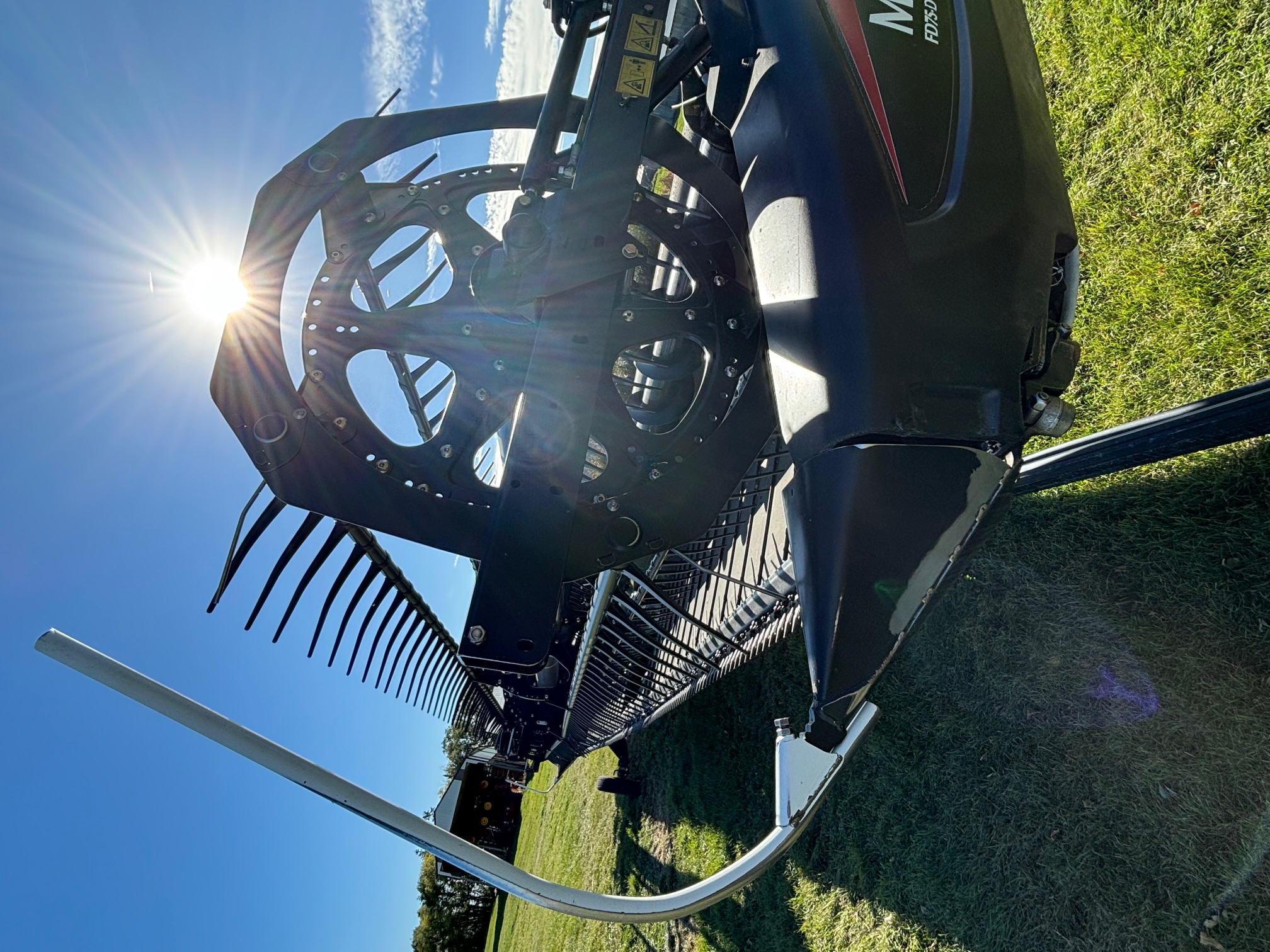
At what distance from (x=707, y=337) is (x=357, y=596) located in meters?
2.08

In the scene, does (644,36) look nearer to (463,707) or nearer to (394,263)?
(394,263)

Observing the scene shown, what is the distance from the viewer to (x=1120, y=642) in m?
2.34

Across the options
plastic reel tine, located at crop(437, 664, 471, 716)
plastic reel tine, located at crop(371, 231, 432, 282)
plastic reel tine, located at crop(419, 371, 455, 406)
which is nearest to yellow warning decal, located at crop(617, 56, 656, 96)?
plastic reel tine, located at crop(371, 231, 432, 282)

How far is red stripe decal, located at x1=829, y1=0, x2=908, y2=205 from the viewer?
5.42 ft

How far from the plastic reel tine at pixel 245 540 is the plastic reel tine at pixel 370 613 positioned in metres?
1.13

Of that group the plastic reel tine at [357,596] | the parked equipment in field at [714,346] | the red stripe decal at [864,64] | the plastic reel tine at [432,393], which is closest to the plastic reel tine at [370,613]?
the plastic reel tine at [357,596]

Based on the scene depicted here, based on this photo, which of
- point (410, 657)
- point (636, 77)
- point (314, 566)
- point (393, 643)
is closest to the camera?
point (636, 77)

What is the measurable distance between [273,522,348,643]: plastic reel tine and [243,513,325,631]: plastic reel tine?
17 cm

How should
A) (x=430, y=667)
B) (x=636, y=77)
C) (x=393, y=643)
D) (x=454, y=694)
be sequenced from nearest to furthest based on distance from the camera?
(x=636, y=77) → (x=393, y=643) → (x=430, y=667) → (x=454, y=694)

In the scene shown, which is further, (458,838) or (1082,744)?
(1082,744)

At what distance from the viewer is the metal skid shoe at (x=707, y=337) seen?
1.56m

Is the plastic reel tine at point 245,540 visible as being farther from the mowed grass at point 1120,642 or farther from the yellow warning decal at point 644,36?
the mowed grass at point 1120,642

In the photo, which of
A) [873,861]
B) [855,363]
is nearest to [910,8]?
[855,363]

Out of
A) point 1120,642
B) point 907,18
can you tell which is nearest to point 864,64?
point 907,18
